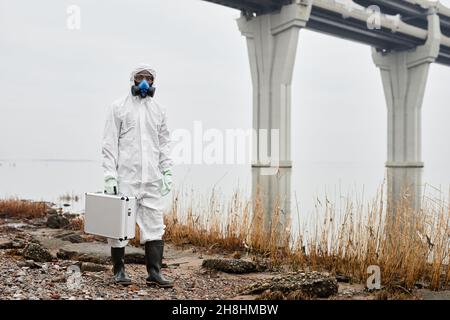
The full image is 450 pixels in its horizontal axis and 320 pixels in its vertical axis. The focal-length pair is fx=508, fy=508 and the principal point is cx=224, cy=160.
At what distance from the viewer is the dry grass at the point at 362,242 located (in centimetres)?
483

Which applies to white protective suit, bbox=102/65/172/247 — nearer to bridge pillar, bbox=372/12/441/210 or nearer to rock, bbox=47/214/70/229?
rock, bbox=47/214/70/229

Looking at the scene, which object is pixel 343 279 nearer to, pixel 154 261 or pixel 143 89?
pixel 154 261

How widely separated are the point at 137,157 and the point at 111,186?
0.34 meters

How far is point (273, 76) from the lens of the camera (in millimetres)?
28953

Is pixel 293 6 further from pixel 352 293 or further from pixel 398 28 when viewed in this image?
pixel 352 293

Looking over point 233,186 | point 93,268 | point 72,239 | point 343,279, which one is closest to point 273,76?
point 233,186

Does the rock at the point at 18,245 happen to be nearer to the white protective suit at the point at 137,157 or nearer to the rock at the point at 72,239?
the rock at the point at 72,239

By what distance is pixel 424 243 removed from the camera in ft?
16.4

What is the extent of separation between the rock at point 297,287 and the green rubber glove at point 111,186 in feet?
4.36

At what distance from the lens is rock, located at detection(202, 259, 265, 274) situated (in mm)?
5109

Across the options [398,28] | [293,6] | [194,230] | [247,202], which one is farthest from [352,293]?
[398,28]

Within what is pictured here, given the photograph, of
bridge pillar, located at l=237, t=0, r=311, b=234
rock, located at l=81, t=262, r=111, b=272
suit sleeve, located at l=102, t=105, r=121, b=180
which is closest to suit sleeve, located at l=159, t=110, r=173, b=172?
suit sleeve, located at l=102, t=105, r=121, b=180

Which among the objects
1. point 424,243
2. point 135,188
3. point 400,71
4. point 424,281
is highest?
point 400,71
